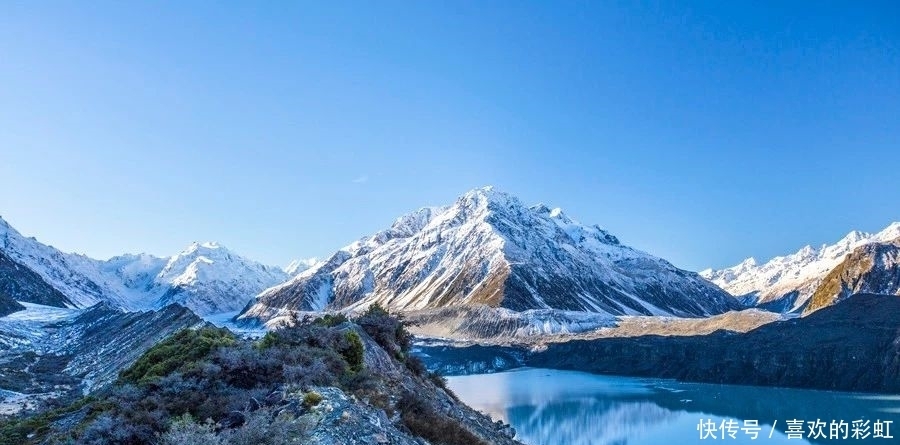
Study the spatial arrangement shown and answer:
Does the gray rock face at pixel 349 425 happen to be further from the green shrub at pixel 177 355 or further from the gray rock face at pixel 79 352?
the gray rock face at pixel 79 352

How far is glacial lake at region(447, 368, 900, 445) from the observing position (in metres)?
56.2

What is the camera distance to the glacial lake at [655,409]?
5619 centimetres

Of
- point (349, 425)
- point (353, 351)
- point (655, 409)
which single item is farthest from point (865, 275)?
point (349, 425)

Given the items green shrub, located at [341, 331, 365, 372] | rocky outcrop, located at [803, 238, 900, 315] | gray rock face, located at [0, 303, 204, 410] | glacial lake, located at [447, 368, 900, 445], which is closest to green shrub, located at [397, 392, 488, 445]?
green shrub, located at [341, 331, 365, 372]

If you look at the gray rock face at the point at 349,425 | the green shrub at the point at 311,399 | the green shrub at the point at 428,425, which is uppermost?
the green shrub at the point at 311,399

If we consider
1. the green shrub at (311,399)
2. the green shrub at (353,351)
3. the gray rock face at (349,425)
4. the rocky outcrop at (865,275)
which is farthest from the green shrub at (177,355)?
the rocky outcrop at (865,275)

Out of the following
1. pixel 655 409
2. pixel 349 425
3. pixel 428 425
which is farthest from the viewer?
pixel 655 409

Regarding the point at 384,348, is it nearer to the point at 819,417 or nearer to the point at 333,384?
the point at 333,384

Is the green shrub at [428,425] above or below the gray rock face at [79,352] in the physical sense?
above

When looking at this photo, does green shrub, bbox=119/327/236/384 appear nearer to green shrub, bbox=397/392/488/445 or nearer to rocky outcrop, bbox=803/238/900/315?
green shrub, bbox=397/392/488/445

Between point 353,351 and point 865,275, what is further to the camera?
point 865,275

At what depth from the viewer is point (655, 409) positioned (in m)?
72.5

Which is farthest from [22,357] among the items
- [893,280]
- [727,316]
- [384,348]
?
[893,280]

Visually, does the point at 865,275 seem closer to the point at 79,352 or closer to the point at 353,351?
the point at 79,352
